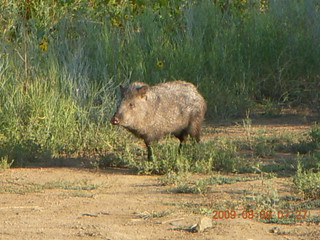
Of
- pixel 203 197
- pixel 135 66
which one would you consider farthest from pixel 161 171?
pixel 135 66

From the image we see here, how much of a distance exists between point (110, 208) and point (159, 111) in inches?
84.1

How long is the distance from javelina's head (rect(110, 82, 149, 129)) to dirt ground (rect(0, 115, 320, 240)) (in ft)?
1.67

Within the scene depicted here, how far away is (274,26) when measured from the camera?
10883 mm

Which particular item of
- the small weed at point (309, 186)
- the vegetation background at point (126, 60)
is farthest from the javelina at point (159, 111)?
the small weed at point (309, 186)

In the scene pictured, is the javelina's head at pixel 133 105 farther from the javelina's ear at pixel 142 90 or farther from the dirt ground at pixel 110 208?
the dirt ground at pixel 110 208

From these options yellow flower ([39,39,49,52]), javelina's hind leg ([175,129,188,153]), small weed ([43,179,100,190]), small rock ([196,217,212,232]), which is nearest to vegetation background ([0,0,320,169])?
yellow flower ([39,39,49,52])

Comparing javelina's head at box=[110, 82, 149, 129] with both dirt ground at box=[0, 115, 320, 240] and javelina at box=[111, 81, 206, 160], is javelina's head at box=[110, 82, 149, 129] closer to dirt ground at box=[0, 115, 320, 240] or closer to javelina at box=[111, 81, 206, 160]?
javelina at box=[111, 81, 206, 160]

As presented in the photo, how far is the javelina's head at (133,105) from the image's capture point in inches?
295

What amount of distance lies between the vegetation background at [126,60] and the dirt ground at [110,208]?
0.90m

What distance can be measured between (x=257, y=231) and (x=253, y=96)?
5.80 meters

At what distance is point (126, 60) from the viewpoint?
33.6 ft
